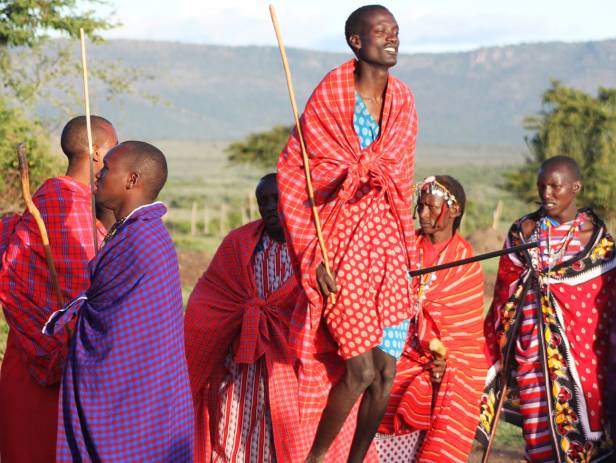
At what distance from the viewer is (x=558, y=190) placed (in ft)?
25.2

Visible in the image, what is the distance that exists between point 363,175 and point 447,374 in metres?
2.09

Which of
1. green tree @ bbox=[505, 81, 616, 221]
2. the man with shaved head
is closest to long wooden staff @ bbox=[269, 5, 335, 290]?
the man with shaved head

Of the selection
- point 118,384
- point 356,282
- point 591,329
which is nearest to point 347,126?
point 356,282

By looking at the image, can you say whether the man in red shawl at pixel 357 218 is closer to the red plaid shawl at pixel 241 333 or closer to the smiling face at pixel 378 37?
the smiling face at pixel 378 37

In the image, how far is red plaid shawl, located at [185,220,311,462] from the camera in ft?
21.1

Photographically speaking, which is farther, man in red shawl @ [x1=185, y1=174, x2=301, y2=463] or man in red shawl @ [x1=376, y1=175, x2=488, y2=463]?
man in red shawl @ [x1=376, y1=175, x2=488, y2=463]

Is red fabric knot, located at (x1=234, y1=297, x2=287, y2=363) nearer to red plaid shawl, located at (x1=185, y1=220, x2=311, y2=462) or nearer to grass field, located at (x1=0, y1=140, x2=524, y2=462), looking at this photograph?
red plaid shawl, located at (x1=185, y1=220, x2=311, y2=462)

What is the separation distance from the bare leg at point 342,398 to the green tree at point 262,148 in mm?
42307

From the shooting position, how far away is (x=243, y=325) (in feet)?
21.9

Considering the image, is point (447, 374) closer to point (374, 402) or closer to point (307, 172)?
point (374, 402)

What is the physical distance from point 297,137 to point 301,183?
8.9 inches

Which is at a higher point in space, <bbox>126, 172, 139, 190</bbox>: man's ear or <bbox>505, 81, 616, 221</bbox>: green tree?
<bbox>126, 172, 139, 190</bbox>: man's ear

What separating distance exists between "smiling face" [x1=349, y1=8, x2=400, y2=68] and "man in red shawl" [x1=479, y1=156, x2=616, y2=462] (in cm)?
230

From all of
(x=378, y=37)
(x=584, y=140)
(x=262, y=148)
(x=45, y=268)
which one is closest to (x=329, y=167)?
(x=378, y=37)
